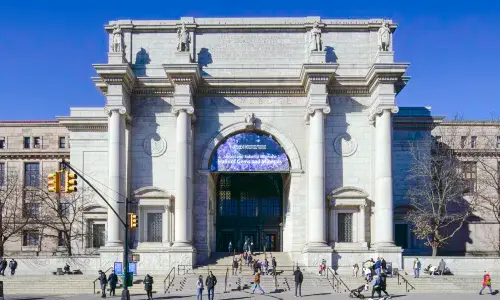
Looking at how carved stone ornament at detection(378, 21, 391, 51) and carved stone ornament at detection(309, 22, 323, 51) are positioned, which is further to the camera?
carved stone ornament at detection(309, 22, 323, 51)

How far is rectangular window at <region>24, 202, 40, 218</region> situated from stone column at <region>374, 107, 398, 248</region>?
92.7ft

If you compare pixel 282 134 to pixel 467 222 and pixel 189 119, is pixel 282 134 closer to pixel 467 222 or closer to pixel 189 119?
pixel 189 119

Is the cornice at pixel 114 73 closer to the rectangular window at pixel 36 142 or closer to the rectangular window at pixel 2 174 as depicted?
the rectangular window at pixel 2 174

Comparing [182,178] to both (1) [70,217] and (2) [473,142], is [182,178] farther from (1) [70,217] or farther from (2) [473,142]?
(2) [473,142]

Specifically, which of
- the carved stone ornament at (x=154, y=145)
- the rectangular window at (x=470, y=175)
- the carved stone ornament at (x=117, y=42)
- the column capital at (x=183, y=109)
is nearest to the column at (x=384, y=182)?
the column capital at (x=183, y=109)

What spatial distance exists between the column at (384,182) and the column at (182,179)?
12.4 m

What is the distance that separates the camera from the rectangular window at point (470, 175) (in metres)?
62.7

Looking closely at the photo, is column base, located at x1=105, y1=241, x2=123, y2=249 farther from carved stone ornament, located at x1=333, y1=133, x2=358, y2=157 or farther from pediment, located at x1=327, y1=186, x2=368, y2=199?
carved stone ornament, located at x1=333, y1=133, x2=358, y2=157

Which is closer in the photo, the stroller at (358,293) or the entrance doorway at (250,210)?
the stroller at (358,293)

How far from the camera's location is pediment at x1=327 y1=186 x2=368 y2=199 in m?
50.9

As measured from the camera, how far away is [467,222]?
Result: 63.5m

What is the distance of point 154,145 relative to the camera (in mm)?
52250

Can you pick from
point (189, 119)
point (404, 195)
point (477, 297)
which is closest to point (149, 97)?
point (189, 119)

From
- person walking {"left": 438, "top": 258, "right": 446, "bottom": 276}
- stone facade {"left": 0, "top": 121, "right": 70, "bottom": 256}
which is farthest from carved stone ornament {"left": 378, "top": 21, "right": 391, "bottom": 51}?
stone facade {"left": 0, "top": 121, "right": 70, "bottom": 256}
